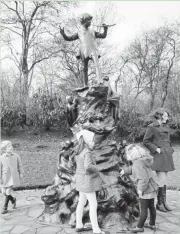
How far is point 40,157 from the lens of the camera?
12.8 m

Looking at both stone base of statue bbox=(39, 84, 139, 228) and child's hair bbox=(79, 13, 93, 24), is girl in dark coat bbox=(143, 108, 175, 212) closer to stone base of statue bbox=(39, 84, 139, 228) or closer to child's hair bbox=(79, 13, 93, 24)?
stone base of statue bbox=(39, 84, 139, 228)

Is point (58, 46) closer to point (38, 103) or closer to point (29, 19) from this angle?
point (29, 19)

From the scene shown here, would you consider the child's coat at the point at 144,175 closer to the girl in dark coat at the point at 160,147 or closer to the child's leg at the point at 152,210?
the child's leg at the point at 152,210

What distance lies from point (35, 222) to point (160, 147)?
2.66m

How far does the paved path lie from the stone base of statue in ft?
0.69

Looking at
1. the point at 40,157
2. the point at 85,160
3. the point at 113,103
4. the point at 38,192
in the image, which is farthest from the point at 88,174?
the point at 40,157

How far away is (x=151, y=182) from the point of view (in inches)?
182

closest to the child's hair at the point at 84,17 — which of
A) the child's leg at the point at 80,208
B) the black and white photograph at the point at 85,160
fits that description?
the black and white photograph at the point at 85,160

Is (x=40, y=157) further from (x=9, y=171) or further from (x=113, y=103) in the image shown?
(x=113, y=103)

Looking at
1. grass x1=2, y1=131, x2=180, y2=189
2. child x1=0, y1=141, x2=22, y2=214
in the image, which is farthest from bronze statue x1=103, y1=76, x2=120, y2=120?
grass x1=2, y1=131, x2=180, y2=189

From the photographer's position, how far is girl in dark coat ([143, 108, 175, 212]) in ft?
19.0

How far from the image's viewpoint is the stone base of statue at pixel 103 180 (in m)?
5.05

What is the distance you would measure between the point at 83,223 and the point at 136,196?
1157 mm

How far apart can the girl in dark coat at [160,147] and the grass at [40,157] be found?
277cm
